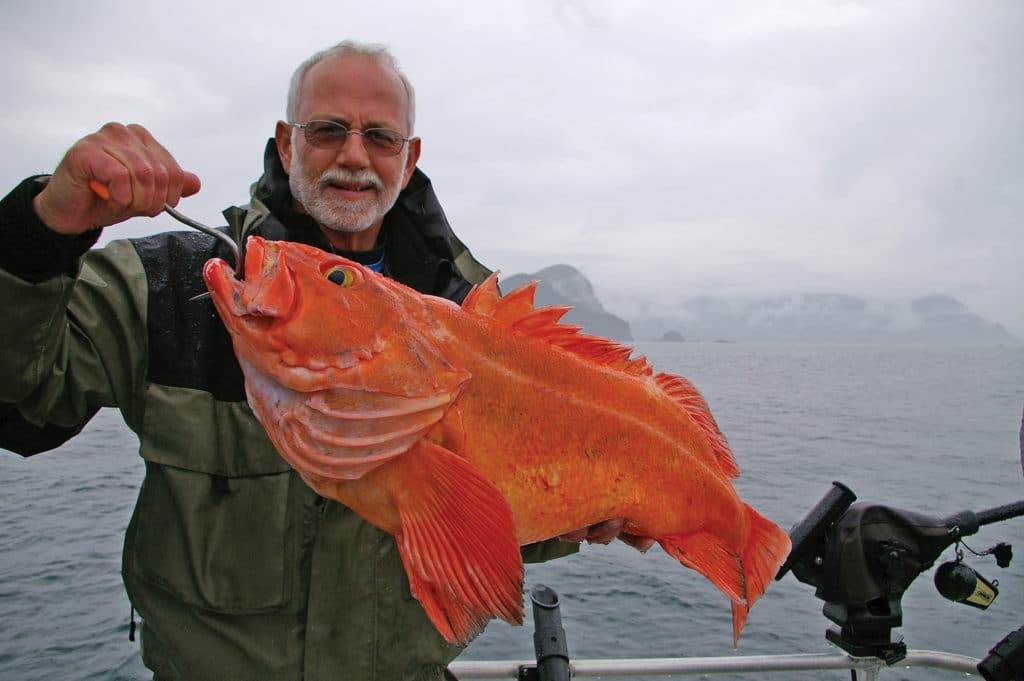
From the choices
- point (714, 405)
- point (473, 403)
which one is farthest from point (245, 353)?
point (714, 405)

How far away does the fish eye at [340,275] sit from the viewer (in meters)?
2.12

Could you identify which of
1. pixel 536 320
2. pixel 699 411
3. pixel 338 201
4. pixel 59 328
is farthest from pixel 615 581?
pixel 59 328

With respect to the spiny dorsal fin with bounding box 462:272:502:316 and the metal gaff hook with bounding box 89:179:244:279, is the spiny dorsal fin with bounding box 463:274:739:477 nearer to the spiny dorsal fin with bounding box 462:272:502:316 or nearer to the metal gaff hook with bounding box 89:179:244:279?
the spiny dorsal fin with bounding box 462:272:502:316

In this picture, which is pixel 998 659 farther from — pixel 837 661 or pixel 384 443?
pixel 384 443

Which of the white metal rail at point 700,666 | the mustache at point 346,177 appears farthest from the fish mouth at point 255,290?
the white metal rail at point 700,666

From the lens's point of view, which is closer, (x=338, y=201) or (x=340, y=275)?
(x=340, y=275)

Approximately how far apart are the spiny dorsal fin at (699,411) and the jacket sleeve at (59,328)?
Result: 232 cm

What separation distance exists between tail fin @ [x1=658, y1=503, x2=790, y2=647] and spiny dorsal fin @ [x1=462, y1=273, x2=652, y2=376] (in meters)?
0.86

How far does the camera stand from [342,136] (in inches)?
139

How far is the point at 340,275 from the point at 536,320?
0.82 meters

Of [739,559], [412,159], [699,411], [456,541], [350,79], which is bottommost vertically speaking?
[739,559]

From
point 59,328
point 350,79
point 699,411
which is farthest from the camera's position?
point 350,79

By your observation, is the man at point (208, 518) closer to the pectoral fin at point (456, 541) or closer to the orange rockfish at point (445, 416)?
the orange rockfish at point (445, 416)

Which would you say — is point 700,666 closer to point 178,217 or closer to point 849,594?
point 849,594
